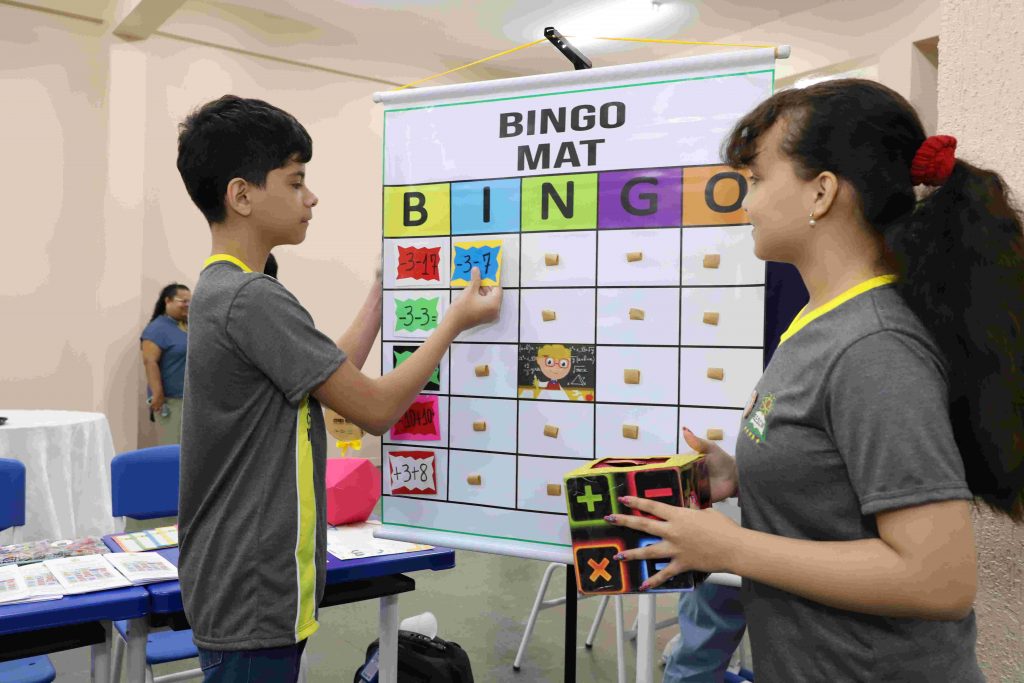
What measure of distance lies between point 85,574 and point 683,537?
132cm

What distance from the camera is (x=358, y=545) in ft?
6.22

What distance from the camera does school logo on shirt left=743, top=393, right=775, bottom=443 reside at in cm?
91

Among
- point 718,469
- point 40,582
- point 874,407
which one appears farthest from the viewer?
A: point 40,582

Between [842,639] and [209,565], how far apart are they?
0.94 m

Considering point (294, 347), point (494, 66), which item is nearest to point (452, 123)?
point (294, 347)

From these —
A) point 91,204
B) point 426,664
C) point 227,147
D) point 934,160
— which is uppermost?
point 91,204

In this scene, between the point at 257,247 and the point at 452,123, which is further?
the point at 452,123

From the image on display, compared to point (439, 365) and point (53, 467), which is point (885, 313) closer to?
point (439, 365)

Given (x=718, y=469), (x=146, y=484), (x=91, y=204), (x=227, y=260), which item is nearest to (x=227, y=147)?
(x=227, y=260)

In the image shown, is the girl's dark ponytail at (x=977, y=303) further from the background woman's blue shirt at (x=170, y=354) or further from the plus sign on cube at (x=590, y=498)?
the background woman's blue shirt at (x=170, y=354)

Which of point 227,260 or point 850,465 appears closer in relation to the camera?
point 850,465

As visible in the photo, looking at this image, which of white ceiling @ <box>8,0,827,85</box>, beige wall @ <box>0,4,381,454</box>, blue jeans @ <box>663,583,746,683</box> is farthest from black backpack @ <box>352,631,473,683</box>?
white ceiling @ <box>8,0,827,85</box>

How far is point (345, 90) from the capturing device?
631 centimetres

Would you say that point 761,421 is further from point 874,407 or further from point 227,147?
point 227,147
